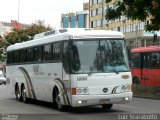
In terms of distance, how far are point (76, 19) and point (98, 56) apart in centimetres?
11911

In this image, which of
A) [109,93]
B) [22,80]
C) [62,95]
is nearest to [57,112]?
[62,95]

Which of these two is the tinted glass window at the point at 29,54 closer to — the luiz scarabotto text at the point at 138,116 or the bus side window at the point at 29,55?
the bus side window at the point at 29,55

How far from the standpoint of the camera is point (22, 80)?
79.5 feet

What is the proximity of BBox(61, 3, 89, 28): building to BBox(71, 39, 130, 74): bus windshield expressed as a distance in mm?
113708

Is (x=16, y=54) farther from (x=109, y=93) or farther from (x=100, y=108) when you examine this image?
(x=109, y=93)

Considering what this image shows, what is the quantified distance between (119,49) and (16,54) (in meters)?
8.72

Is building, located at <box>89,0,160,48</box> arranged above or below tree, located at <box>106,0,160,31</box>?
above

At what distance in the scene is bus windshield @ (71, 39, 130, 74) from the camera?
57.0 feet

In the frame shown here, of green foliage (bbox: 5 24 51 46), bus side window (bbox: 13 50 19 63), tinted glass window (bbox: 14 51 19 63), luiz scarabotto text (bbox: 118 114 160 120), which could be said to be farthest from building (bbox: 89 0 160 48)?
luiz scarabotto text (bbox: 118 114 160 120)

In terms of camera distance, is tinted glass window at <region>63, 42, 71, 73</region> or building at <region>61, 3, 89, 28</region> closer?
tinted glass window at <region>63, 42, 71, 73</region>

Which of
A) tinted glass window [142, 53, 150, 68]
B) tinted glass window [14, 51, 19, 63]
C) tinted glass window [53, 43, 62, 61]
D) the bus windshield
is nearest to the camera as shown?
the bus windshield

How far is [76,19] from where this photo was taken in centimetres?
13612

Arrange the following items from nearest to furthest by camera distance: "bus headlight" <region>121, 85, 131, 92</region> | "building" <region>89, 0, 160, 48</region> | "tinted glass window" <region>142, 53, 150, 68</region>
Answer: "bus headlight" <region>121, 85, 131, 92</region>, "tinted glass window" <region>142, 53, 150, 68</region>, "building" <region>89, 0, 160, 48</region>

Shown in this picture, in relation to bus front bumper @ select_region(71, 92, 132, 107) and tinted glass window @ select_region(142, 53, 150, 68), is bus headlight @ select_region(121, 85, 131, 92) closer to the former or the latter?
bus front bumper @ select_region(71, 92, 132, 107)
